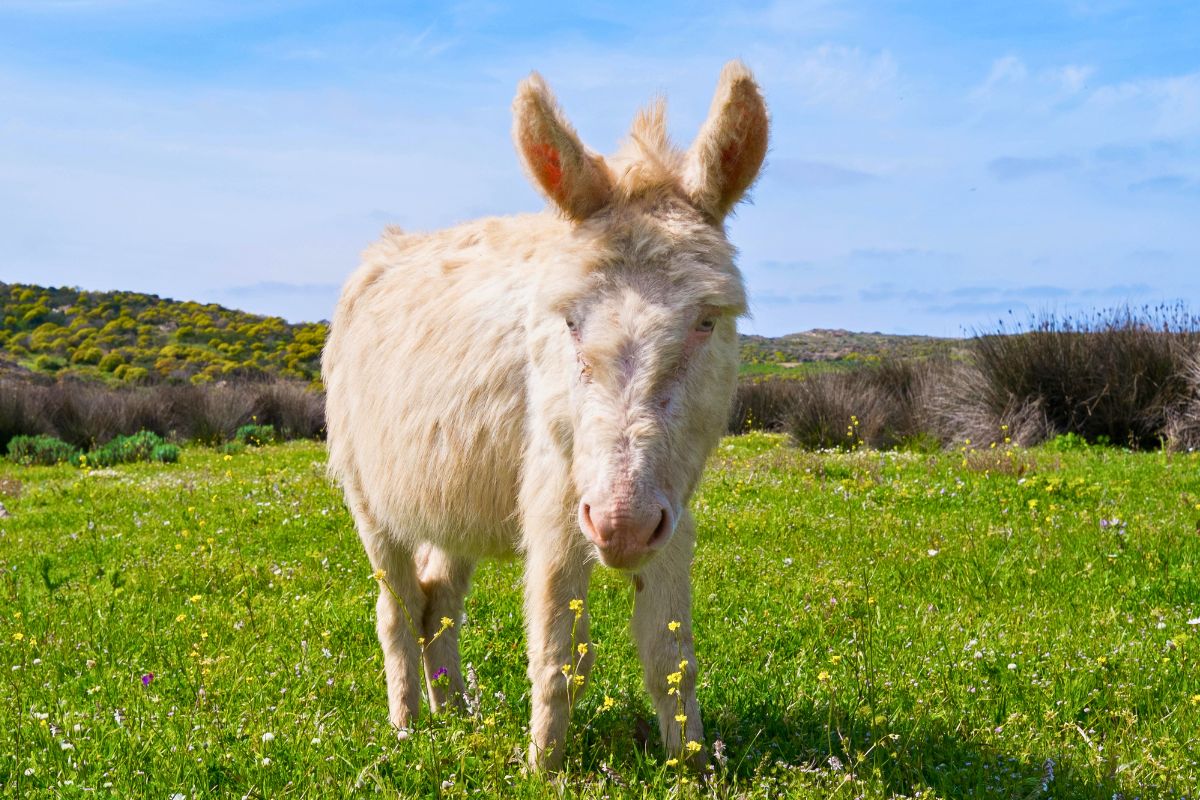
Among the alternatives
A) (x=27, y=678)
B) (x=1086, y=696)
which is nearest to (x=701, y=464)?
(x=1086, y=696)

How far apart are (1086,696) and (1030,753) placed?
2.79ft

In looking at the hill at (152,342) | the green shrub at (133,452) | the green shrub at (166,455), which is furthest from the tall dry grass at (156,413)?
the hill at (152,342)

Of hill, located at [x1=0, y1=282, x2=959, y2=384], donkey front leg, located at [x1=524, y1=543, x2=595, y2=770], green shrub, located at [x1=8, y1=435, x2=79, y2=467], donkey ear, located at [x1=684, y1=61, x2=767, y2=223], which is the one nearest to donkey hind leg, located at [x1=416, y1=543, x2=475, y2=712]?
donkey front leg, located at [x1=524, y1=543, x2=595, y2=770]

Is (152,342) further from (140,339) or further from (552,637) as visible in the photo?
(552,637)

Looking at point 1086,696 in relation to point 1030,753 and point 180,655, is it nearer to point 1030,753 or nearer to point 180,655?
point 1030,753

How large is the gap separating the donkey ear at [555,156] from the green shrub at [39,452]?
15731mm

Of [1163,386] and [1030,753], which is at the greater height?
[1163,386]

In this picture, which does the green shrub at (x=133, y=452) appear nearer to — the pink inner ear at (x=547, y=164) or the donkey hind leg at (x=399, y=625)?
the donkey hind leg at (x=399, y=625)

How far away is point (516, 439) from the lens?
3619 mm

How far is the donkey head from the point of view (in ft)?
9.11

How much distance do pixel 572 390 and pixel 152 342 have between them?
48349 mm

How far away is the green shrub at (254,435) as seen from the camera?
61.5ft

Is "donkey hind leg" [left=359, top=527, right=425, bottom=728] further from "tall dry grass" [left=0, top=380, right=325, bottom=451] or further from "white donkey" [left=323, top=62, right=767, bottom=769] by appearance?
"tall dry grass" [left=0, top=380, right=325, bottom=451]

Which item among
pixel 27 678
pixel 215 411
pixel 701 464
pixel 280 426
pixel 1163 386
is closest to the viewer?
pixel 701 464
